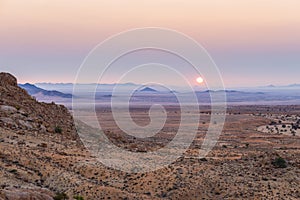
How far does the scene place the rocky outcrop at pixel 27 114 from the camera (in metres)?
33.2

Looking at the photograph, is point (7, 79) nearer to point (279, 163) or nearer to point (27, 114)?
point (27, 114)

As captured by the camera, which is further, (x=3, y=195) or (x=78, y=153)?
(x=78, y=153)

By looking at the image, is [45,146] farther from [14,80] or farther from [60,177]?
[14,80]

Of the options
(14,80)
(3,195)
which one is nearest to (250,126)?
(14,80)

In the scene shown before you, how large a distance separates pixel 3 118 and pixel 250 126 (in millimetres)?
55657

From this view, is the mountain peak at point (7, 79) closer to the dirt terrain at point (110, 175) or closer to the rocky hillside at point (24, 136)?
the rocky hillside at point (24, 136)


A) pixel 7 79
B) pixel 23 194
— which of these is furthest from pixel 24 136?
pixel 23 194

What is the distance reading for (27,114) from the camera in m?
35.4

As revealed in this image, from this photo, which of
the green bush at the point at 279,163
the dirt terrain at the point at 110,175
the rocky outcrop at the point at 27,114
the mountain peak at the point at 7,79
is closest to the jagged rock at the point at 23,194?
the dirt terrain at the point at 110,175

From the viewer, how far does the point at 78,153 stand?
94.4ft

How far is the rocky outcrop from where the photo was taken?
1308 inches

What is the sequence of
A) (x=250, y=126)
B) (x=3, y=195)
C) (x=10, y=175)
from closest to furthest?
(x=3, y=195) → (x=10, y=175) → (x=250, y=126)

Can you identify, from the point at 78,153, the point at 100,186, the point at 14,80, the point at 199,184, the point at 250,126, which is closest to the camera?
the point at 100,186

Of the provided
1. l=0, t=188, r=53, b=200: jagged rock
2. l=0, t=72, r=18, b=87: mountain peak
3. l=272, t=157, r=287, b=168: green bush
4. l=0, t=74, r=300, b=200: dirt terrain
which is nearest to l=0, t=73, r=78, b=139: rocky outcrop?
l=0, t=72, r=18, b=87: mountain peak
